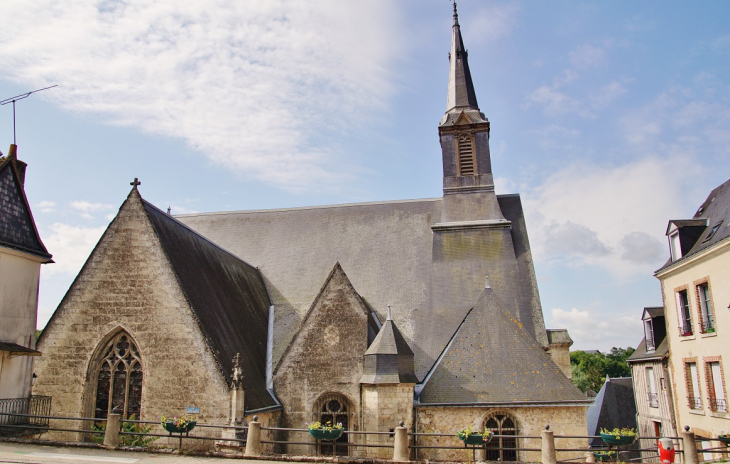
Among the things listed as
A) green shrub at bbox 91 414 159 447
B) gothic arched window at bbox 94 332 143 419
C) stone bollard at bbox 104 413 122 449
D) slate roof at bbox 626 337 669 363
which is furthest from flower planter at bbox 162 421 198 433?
slate roof at bbox 626 337 669 363

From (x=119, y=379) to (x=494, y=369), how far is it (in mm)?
9610

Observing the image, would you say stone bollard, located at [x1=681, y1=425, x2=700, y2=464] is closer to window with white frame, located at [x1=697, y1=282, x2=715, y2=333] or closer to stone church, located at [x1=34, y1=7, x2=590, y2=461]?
stone church, located at [x1=34, y1=7, x2=590, y2=461]

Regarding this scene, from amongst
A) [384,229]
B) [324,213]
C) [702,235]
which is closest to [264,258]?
[324,213]

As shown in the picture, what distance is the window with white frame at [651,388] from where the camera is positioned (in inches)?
858

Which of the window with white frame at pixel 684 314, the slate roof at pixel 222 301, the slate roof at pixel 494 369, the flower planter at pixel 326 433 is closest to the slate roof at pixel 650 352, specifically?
the window with white frame at pixel 684 314

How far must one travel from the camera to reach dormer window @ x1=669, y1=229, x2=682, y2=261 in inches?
715

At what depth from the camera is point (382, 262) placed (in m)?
19.6

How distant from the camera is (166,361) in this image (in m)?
13.1

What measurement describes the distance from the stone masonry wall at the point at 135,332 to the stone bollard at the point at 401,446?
4072 millimetres

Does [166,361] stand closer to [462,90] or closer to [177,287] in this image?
[177,287]

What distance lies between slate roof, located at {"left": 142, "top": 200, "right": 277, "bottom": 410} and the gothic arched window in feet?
6.42

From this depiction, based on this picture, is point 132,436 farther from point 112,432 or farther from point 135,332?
point 135,332

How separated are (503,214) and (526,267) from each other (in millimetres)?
3065

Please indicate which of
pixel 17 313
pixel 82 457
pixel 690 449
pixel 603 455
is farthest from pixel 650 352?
pixel 17 313
